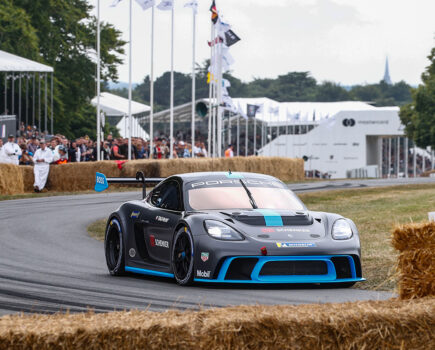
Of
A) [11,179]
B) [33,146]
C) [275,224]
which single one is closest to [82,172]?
[33,146]

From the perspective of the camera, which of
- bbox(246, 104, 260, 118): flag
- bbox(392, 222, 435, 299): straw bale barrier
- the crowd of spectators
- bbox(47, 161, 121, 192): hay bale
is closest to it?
bbox(392, 222, 435, 299): straw bale barrier

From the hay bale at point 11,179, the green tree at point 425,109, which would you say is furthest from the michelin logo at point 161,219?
the green tree at point 425,109

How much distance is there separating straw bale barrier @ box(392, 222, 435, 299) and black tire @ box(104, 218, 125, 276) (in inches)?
193

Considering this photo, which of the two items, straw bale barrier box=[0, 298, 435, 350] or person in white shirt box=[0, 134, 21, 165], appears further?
person in white shirt box=[0, 134, 21, 165]

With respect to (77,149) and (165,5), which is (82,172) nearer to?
(77,149)

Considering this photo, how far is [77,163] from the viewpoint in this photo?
100 feet

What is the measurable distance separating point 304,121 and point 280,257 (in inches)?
2818

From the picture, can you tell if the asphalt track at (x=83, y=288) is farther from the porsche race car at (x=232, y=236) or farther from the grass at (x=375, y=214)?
the grass at (x=375, y=214)

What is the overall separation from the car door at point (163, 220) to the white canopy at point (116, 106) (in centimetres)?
5195

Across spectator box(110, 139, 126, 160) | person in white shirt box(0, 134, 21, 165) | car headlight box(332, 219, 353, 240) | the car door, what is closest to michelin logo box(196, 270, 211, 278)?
the car door

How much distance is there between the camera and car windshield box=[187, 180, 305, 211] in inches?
420

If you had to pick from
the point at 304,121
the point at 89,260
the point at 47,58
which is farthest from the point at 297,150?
the point at 89,260

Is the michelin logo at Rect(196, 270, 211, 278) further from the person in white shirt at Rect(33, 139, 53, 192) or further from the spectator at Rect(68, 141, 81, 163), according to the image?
the spectator at Rect(68, 141, 81, 163)

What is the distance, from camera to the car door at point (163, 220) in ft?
34.3
